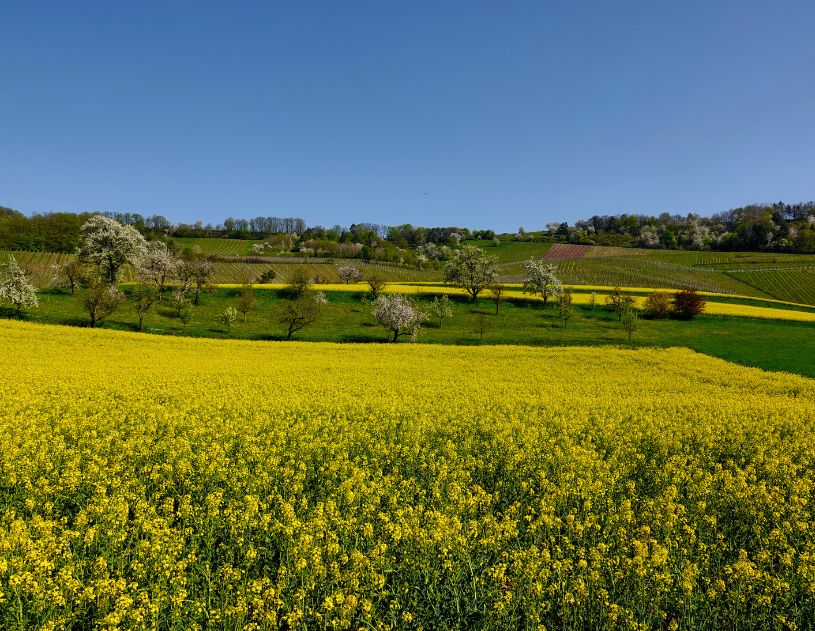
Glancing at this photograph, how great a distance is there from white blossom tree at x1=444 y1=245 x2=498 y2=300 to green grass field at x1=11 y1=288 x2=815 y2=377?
3475 millimetres

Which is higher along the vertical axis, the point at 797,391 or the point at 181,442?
the point at 181,442

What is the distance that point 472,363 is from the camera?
31.4 meters

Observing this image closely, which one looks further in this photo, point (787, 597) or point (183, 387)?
point (183, 387)

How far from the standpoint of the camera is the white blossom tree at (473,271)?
2724 inches

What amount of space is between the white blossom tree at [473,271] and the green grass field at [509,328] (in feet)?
11.4

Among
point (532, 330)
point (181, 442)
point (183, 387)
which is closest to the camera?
point (181, 442)

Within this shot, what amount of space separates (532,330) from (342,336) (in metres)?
23.8

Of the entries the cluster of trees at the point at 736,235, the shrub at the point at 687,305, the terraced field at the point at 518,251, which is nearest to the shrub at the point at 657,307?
the shrub at the point at 687,305

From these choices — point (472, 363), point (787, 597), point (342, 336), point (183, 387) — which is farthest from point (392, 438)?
point (342, 336)

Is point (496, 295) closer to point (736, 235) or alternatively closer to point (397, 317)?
point (397, 317)

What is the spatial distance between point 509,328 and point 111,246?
5555 cm

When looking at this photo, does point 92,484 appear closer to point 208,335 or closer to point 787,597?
point 787,597

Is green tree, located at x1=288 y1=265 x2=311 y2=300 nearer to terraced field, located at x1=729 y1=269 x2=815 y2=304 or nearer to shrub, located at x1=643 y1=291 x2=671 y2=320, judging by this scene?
shrub, located at x1=643 y1=291 x2=671 y2=320

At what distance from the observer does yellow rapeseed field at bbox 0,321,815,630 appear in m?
6.00
